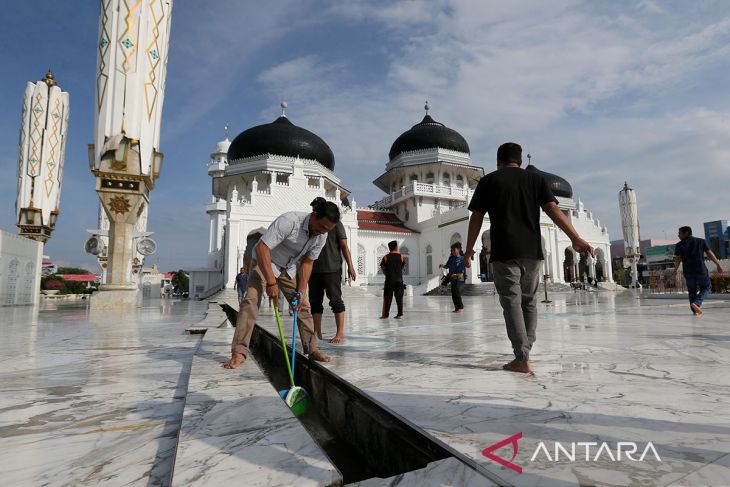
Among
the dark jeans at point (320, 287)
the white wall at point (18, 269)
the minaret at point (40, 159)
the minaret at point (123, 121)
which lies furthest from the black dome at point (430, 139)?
the dark jeans at point (320, 287)

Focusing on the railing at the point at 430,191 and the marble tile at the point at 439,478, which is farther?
the railing at the point at 430,191

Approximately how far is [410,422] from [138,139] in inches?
416

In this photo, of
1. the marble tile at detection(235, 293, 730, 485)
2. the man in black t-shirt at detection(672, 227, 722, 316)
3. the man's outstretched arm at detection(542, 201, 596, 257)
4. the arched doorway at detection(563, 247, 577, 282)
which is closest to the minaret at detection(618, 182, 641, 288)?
the arched doorway at detection(563, 247, 577, 282)

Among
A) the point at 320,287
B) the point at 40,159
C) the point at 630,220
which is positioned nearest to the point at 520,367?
the point at 320,287

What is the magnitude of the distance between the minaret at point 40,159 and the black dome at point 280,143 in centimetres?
1278

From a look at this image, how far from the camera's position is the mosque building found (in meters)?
23.9

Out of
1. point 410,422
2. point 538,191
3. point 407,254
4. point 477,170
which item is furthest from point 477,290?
point 410,422

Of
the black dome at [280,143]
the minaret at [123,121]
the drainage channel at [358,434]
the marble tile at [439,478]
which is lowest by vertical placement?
the drainage channel at [358,434]

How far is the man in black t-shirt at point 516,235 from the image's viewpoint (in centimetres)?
242

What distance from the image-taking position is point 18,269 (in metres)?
12.1

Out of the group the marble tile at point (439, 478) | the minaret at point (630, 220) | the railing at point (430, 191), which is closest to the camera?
the marble tile at point (439, 478)

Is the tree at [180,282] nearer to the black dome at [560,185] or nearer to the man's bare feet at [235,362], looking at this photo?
the black dome at [560,185]

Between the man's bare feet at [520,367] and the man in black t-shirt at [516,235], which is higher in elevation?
the man in black t-shirt at [516,235]

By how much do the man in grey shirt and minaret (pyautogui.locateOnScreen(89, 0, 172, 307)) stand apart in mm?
8161
